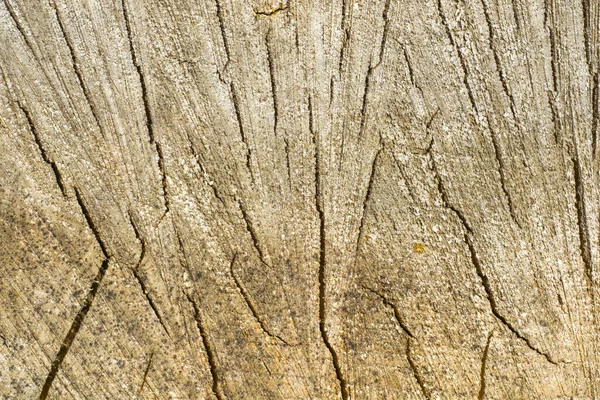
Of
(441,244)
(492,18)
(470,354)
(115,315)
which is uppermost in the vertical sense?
(492,18)

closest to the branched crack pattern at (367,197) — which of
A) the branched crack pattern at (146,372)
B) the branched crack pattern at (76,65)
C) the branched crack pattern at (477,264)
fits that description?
the branched crack pattern at (477,264)

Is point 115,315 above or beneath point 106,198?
beneath

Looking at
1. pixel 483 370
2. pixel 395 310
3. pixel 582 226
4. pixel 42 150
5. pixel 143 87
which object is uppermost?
pixel 143 87

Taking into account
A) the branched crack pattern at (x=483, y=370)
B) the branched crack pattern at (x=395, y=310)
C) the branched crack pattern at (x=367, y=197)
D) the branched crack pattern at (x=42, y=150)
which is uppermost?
the branched crack pattern at (x=42, y=150)

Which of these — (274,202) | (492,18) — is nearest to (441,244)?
(274,202)

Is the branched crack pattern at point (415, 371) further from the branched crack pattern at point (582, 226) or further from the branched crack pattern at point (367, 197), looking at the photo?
the branched crack pattern at point (582, 226)

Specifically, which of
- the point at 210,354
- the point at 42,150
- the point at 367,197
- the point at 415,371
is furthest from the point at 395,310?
the point at 42,150

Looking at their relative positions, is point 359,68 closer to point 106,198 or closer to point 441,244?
point 441,244

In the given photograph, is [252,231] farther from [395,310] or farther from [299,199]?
[395,310]
